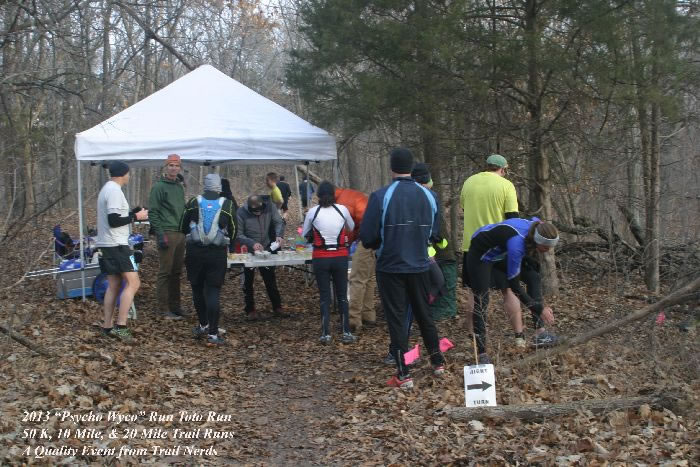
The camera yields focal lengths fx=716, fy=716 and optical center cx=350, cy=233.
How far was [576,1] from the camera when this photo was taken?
8.68m

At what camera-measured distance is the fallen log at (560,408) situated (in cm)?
511

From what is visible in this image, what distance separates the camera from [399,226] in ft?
20.3

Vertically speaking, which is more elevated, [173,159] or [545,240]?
[173,159]

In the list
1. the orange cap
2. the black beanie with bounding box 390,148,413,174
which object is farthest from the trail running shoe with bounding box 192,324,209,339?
the black beanie with bounding box 390,148,413,174

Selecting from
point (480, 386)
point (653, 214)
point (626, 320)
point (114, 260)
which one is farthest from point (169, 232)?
point (653, 214)

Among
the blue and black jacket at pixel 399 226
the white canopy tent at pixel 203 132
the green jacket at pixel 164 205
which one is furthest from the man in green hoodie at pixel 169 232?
the blue and black jacket at pixel 399 226

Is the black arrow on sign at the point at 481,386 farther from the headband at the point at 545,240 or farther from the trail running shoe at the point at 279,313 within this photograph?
the trail running shoe at the point at 279,313

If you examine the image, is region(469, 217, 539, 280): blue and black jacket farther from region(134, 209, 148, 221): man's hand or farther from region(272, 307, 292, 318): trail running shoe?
region(272, 307, 292, 318): trail running shoe

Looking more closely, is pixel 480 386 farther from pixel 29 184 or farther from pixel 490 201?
pixel 29 184

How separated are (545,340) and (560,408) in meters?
1.72

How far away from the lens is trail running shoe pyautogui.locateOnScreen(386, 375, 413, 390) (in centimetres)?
617

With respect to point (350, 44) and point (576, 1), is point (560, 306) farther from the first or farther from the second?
point (350, 44)

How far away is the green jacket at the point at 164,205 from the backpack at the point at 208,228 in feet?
5.10

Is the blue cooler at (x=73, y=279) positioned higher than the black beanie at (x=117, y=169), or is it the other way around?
the black beanie at (x=117, y=169)
